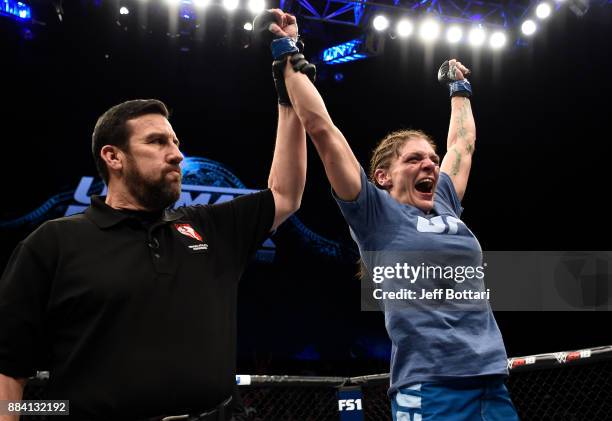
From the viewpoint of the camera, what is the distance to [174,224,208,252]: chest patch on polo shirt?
153 centimetres

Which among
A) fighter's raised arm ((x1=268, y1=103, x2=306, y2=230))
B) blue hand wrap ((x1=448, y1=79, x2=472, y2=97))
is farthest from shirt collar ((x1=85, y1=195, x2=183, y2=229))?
blue hand wrap ((x1=448, y1=79, x2=472, y2=97))

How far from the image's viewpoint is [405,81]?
7.88 meters

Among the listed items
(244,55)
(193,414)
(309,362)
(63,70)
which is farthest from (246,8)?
(193,414)

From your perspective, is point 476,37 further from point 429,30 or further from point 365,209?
point 365,209

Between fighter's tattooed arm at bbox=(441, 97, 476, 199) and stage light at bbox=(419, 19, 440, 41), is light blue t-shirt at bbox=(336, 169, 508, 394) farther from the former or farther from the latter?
stage light at bbox=(419, 19, 440, 41)

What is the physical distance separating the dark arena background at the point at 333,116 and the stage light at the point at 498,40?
0.11 m

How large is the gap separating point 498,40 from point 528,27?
34 cm

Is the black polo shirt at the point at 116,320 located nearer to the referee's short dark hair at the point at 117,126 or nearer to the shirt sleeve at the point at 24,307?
the shirt sleeve at the point at 24,307

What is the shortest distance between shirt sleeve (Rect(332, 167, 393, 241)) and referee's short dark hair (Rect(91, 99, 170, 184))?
58cm

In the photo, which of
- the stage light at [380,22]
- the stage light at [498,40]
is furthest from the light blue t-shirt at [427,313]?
the stage light at [498,40]

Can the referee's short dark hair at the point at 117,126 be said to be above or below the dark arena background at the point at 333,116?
below

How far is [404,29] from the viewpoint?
6160 millimetres

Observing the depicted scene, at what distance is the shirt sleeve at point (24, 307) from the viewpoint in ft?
4.29

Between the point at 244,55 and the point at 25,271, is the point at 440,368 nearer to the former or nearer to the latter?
the point at 25,271
